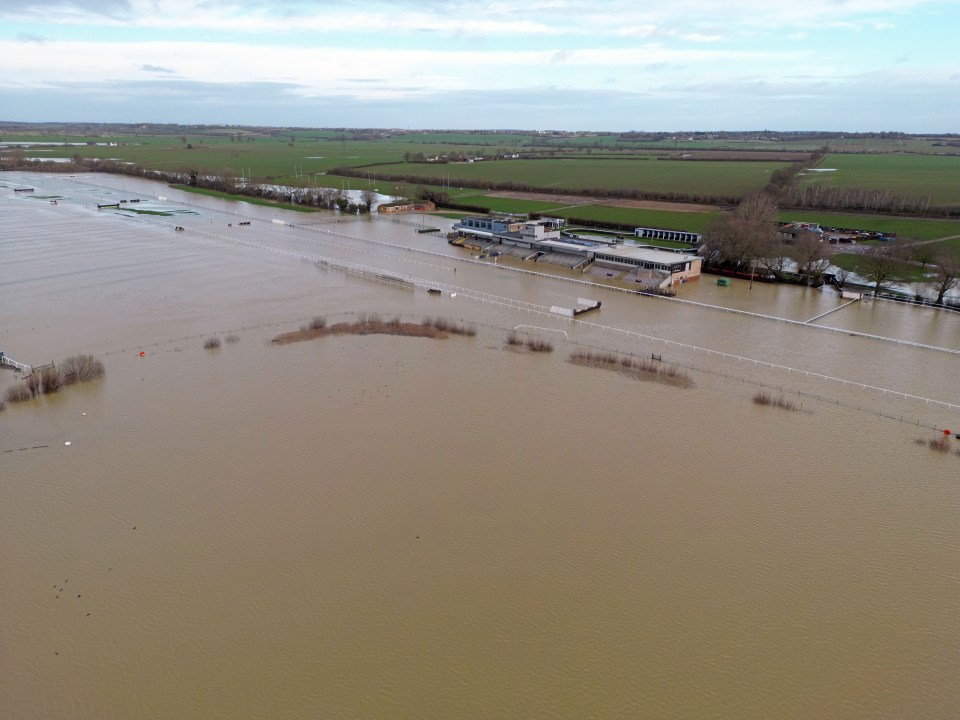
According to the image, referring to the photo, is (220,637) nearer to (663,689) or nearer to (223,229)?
(663,689)

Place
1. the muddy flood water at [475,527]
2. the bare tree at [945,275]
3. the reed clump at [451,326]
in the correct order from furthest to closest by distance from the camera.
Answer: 1. the bare tree at [945,275]
2. the reed clump at [451,326]
3. the muddy flood water at [475,527]

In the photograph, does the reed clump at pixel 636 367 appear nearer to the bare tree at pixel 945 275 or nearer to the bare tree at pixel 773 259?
the bare tree at pixel 773 259

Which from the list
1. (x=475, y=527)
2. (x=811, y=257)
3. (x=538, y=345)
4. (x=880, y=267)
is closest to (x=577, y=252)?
(x=811, y=257)

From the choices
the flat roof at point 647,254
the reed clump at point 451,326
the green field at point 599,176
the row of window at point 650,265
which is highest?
the green field at point 599,176

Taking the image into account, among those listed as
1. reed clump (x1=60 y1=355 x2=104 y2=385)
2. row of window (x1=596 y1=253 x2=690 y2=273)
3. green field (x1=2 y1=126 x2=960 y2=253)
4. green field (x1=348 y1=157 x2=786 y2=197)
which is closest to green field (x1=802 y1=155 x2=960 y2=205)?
green field (x1=2 y1=126 x2=960 y2=253)

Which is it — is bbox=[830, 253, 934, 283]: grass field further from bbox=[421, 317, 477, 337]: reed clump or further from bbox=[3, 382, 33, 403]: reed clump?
bbox=[3, 382, 33, 403]: reed clump

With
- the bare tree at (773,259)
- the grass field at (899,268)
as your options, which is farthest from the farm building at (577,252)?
the grass field at (899,268)

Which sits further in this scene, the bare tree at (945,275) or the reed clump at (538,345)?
the bare tree at (945,275)

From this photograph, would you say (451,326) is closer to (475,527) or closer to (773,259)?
(475,527)
